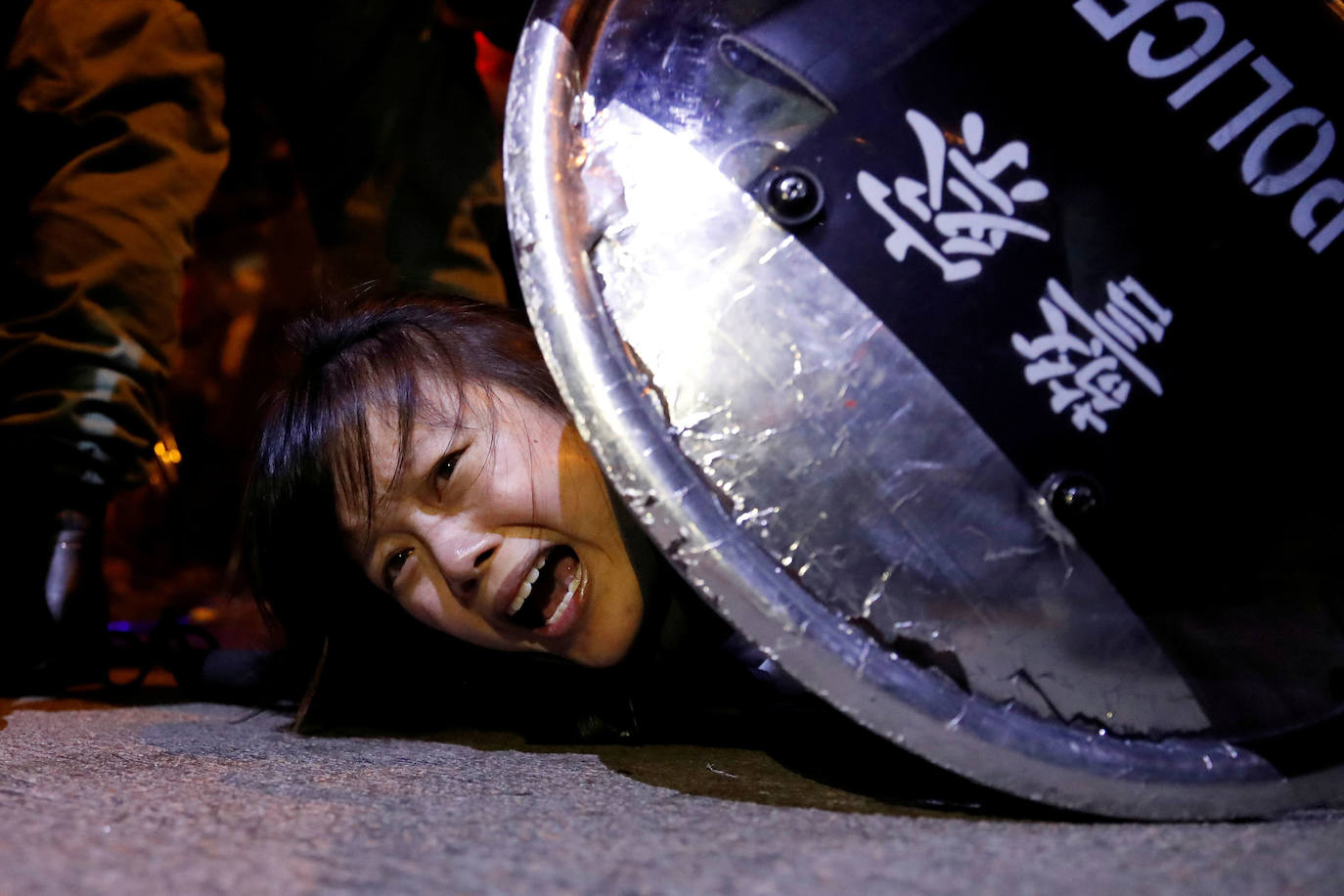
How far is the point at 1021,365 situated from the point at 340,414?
1.73 feet

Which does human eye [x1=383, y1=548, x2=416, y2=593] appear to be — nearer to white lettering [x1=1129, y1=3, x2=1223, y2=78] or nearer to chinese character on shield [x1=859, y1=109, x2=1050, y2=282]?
chinese character on shield [x1=859, y1=109, x2=1050, y2=282]

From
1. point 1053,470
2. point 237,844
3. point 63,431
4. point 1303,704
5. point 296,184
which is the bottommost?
point 1303,704

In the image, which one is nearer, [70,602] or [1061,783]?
[1061,783]

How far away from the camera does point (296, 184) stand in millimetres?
1613

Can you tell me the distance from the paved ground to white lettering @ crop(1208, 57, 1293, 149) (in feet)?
1.21

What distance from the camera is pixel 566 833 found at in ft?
1.47

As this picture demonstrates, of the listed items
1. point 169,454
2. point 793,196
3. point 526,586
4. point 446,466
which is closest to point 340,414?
point 446,466

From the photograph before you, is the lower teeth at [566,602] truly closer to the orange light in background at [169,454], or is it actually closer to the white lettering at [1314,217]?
the white lettering at [1314,217]

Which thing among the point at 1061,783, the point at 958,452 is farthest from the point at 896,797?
the point at 958,452

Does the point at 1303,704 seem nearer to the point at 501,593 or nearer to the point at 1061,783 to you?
the point at 1061,783

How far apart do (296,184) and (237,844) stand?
1420mm

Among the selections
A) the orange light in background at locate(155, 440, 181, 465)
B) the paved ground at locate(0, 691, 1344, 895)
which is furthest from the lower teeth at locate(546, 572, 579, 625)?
the orange light in background at locate(155, 440, 181, 465)

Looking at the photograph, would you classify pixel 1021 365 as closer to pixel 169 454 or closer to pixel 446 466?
pixel 446 466

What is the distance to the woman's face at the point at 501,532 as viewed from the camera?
2.32 feet
